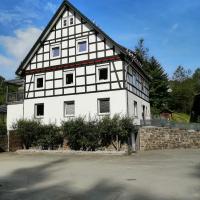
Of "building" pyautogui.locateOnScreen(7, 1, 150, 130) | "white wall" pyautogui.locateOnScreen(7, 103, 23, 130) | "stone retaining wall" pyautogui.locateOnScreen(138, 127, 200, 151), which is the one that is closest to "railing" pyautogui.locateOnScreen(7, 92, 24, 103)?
"building" pyautogui.locateOnScreen(7, 1, 150, 130)

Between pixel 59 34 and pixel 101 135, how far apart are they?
10.3m

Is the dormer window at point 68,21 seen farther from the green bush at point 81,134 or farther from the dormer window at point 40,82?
the green bush at point 81,134

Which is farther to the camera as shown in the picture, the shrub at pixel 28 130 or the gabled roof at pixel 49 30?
the gabled roof at pixel 49 30

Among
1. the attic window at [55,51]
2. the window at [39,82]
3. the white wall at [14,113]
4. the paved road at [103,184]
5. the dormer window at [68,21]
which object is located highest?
the dormer window at [68,21]

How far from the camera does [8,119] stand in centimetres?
2966

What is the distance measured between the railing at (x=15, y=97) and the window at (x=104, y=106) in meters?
8.46

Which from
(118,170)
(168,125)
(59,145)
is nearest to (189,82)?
(168,125)

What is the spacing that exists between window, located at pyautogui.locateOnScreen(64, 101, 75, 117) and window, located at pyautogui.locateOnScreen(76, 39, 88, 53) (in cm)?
446

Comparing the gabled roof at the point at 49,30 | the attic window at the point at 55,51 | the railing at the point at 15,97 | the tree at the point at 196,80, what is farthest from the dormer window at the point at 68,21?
the tree at the point at 196,80

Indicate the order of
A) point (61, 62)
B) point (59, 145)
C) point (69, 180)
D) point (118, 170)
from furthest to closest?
point (61, 62), point (59, 145), point (118, 170), point (69, 180)

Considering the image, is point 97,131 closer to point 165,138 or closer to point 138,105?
point 165,138

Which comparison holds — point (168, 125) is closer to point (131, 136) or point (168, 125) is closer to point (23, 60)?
point (131, 136)

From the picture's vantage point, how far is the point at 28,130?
2472 centimetres

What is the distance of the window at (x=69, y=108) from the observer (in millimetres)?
25984
